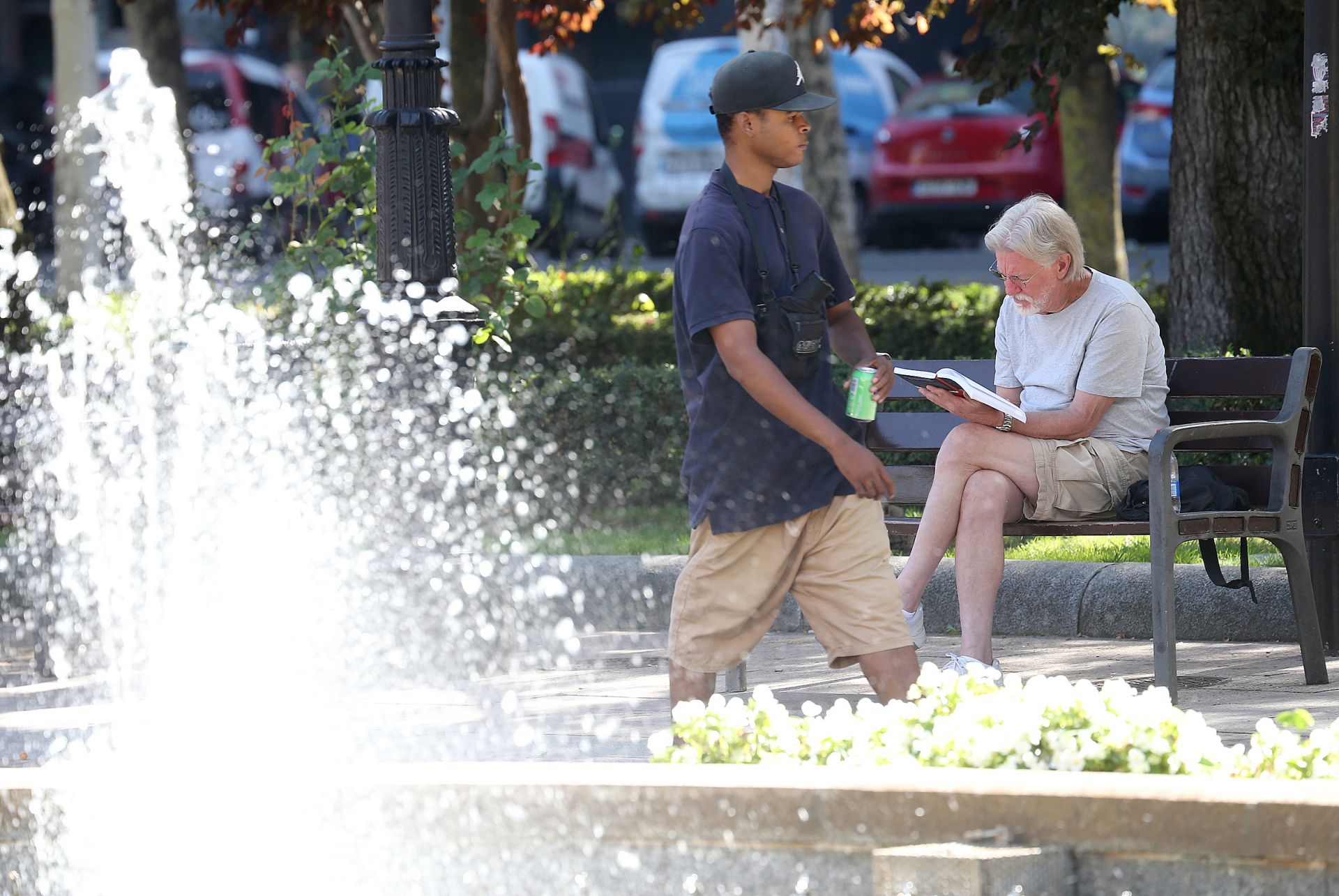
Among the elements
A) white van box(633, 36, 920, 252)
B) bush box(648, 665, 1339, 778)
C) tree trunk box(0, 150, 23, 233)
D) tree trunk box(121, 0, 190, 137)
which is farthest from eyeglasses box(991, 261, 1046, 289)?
white van box(633, 36, 920, 252)

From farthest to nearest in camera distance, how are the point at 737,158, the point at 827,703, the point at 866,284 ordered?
1. the point at 866,284
2. the point at 827,703
3. the point at 737,158

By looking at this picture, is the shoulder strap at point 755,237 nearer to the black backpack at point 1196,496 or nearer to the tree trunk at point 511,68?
the black backpack at point 1196,496

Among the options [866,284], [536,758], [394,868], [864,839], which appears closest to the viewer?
[864,839]

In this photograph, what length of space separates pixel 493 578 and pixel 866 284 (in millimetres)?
4817

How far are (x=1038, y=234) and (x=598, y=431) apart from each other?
3322mm

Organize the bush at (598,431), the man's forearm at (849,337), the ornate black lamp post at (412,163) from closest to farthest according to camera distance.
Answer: the man's forearm at (849,337), the ornate black lamp post at (412,163), the bush at (598,431)

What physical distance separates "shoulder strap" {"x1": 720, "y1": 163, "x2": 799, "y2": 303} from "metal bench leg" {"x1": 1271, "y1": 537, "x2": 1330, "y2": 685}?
1.83 metres

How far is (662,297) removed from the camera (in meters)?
11.4

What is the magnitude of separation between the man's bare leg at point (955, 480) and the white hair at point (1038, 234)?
1.59 feet

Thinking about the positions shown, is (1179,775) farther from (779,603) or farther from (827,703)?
(827,703)

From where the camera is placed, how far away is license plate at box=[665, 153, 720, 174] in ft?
67.1

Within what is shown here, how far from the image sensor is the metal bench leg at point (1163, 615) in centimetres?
486

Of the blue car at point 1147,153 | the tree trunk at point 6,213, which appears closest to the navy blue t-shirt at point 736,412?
the tree trunk at point 6,213

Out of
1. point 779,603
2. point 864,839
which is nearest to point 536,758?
point 779,603
